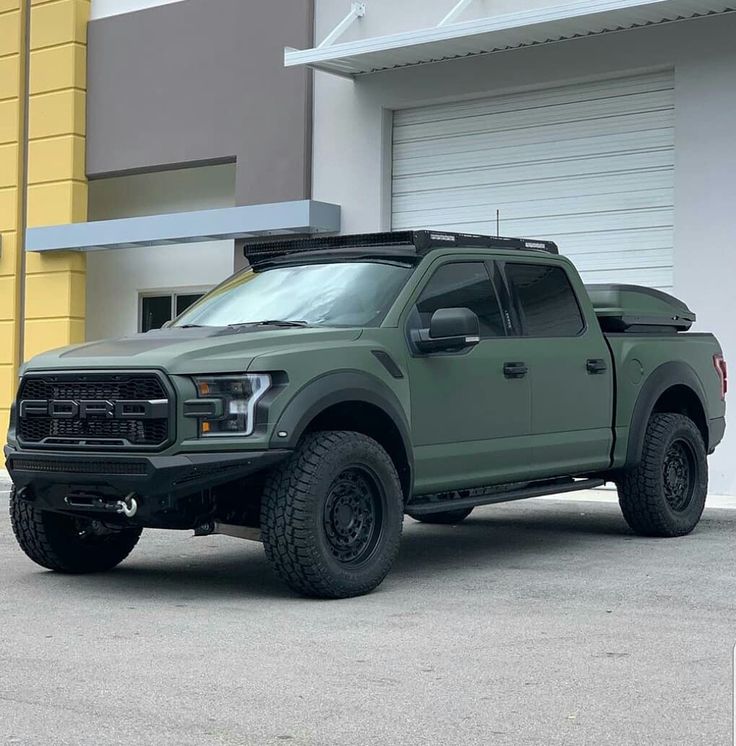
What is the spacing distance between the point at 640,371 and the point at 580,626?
3.53 metres

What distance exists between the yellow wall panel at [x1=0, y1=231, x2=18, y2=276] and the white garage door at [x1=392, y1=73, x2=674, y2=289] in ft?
21.1

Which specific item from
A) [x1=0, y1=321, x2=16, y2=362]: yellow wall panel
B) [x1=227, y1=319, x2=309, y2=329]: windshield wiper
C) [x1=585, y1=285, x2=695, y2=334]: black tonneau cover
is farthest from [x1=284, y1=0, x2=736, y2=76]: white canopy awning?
[x1=227, y1=319, x2=309, y2=329]: windshield wiper

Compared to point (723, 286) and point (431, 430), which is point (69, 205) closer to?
point (723, 286)

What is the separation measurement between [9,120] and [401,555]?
44.5 feet

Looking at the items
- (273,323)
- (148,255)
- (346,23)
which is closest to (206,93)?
(346,23)

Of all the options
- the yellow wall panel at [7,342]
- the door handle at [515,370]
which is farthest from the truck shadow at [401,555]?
the yellow wall panel at [7,342]

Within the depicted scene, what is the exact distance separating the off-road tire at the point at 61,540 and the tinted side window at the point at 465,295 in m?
2.20

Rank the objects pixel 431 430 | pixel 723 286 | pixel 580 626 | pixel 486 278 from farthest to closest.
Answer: pixel 723 286, pixel 486 278, pixel 431 430, pixel 580 626

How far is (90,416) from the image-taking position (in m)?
7.47

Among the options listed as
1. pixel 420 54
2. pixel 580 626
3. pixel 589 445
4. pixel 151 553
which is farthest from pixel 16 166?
pixel 580 626

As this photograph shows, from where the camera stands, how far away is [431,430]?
26.9 feet

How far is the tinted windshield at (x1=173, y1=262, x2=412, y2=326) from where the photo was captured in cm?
820

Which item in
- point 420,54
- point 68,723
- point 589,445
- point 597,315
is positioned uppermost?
point 420,54

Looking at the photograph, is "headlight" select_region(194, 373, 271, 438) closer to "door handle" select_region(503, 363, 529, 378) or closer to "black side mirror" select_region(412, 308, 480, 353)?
"black side mirror" select_region(412, 308, 480, 353)
